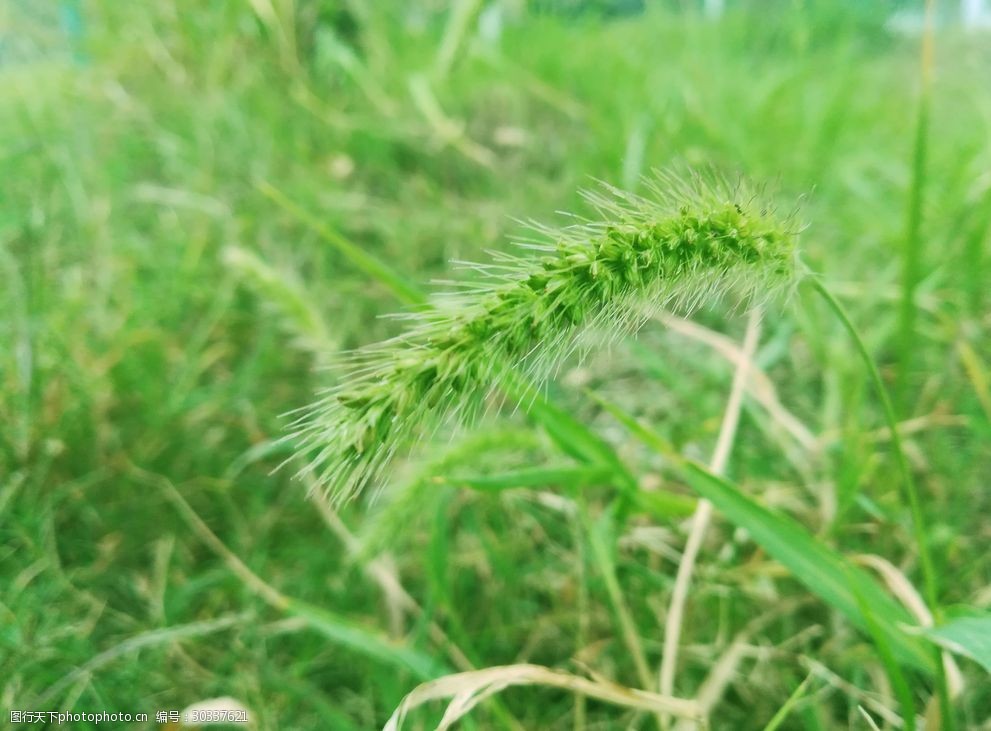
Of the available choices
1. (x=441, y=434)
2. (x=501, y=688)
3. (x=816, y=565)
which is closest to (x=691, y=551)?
(x=816, y=565)

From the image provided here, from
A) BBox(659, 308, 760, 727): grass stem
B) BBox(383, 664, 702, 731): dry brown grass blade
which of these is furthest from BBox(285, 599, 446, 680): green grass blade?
BBox(659, 308, 760, 727): grass stem

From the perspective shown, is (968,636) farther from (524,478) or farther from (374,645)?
(374,645)

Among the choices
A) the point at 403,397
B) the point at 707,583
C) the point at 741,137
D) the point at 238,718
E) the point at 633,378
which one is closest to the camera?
the point at 403,397

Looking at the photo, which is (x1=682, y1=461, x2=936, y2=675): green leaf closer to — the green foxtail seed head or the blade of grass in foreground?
the blade of grass in foreground

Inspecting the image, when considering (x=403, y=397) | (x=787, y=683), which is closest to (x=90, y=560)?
(x=403, y=397)

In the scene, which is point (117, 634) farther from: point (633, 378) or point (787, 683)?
point (633, 378)

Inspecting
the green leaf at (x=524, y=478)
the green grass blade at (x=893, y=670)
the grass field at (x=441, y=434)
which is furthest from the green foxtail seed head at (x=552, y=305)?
the green grass blade at (x=893, y=670)
